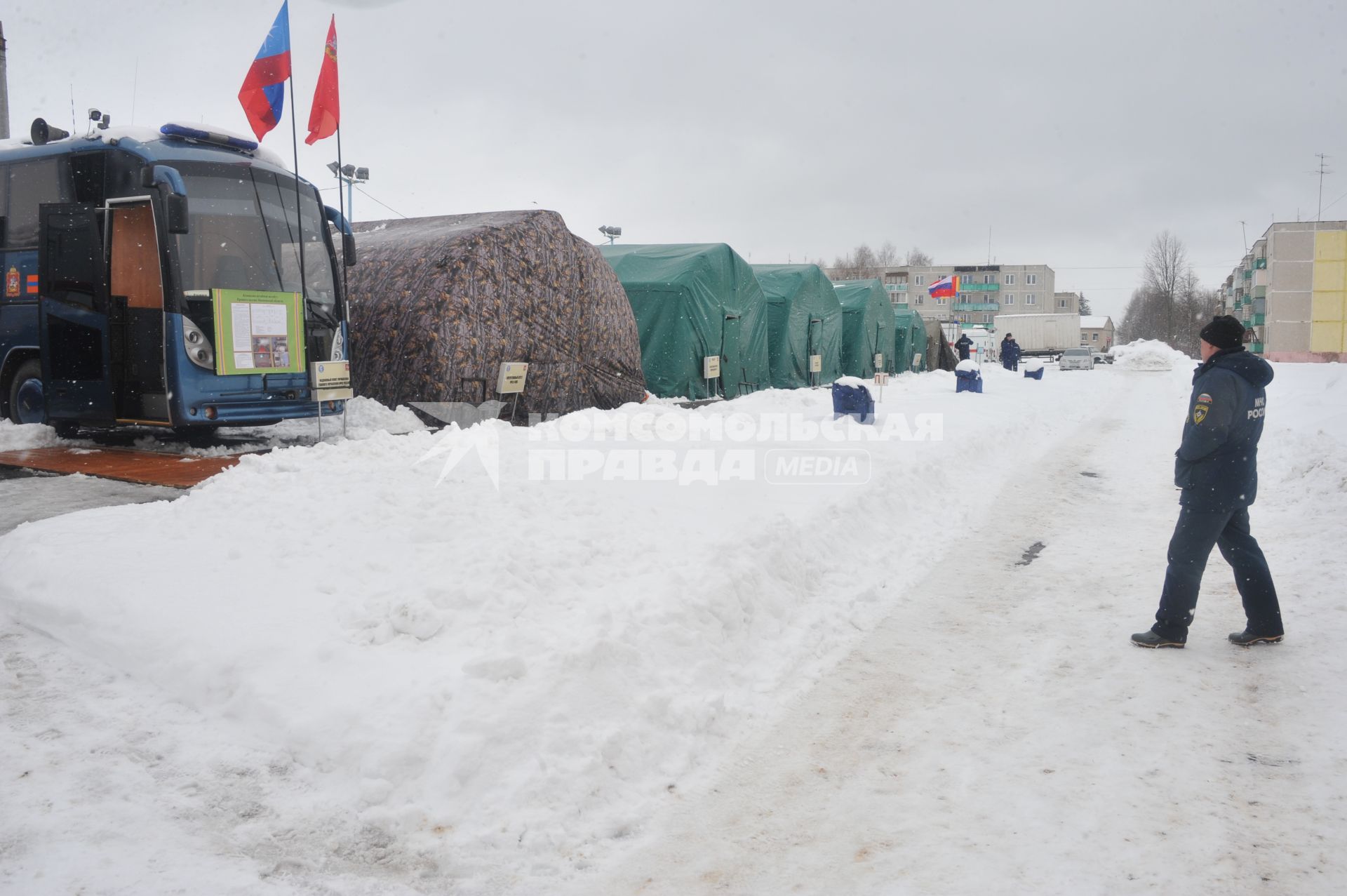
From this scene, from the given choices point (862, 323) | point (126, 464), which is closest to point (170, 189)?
point (126, 464)

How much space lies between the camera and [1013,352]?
3728 centimetres

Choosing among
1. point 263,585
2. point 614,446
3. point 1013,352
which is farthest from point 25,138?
point 1013,352

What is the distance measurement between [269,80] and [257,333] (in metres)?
3.13

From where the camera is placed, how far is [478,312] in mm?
11742

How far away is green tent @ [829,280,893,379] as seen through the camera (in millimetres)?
28531

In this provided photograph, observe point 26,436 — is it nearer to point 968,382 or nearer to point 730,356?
point 730,356

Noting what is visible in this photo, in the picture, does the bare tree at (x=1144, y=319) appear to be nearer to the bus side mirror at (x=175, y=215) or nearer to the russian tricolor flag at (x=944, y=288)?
the russian tricolor flag at (x=944, y=288)

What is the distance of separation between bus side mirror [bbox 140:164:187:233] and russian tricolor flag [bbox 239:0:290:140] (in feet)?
5.62

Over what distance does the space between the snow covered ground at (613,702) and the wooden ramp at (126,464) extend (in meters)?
1.42

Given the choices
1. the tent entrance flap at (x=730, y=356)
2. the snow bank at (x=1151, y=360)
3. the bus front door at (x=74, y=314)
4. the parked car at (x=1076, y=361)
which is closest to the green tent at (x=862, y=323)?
the tent entrance flap at (x=730, y=356)

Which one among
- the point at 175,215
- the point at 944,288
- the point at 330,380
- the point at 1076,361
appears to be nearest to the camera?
the point at 175,215

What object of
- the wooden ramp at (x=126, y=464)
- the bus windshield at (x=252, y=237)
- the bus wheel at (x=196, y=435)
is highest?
the bus windshield at (x=252, y=237)

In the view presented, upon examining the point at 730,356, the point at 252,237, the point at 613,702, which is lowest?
the point at 613,702

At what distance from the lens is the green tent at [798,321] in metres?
22.4
